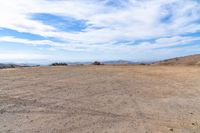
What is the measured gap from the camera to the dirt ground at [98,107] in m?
7.16

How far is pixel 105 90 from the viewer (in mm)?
12219

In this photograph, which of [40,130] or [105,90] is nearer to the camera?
[40,130]

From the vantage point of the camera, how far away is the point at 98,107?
29.8 ft

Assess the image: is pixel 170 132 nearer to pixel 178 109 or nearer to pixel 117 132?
pixel 117 132

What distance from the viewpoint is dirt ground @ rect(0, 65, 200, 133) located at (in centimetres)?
716

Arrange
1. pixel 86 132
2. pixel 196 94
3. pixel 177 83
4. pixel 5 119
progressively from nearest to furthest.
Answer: pixel 86 132 < pixel 5 119 < pixel 196 94 < pixel 177 83

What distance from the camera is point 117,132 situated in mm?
6820

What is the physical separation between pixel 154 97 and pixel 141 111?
2376 millimetres

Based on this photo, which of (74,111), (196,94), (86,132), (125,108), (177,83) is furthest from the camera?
(177,83)

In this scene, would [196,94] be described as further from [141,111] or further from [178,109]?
[141,111]

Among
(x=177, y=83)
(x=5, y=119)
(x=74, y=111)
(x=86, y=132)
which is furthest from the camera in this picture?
(x=177, y=83)

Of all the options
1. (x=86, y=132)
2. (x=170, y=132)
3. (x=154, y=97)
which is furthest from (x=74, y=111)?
(x=154, y=97)

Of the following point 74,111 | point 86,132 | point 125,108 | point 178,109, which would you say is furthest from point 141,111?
point 86,132

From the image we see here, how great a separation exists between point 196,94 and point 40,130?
22.8 feet
